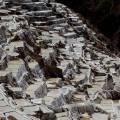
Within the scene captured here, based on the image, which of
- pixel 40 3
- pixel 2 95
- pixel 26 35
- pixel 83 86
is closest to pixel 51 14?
pixel 40 3

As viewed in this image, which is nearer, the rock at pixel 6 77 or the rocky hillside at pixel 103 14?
the rock at pixel 6 77

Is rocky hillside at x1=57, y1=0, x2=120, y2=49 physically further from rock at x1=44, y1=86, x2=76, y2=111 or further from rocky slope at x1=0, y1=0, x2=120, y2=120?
rock at x1=44, y1=86, x2=76, y2=111

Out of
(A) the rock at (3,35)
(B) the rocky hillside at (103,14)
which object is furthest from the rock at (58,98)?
(B) the rocky hillside at (103,14)

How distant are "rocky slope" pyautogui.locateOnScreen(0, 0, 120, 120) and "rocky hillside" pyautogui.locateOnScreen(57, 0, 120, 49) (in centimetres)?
860

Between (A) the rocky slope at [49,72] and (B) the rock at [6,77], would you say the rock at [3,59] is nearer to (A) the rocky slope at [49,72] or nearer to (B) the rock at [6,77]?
(A) the rocky slope at [49,72]

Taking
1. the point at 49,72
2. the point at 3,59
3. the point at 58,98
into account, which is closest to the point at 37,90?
the point at 58,98

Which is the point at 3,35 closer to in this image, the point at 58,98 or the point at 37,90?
the point at 37,90

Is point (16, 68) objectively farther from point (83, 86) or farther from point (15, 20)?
point (15, 20)

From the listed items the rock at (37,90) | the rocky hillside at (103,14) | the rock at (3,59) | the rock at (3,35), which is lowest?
the rocky hillside at (103,14)

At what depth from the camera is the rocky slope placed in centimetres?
1080

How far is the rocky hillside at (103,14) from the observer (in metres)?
28.7

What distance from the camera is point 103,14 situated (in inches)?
1180

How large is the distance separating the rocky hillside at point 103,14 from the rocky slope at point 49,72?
8.60 meters

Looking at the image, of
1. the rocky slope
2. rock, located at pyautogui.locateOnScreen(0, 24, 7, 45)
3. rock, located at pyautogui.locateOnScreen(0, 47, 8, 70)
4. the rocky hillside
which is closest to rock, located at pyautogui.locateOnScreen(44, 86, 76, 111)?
the rocky slope
